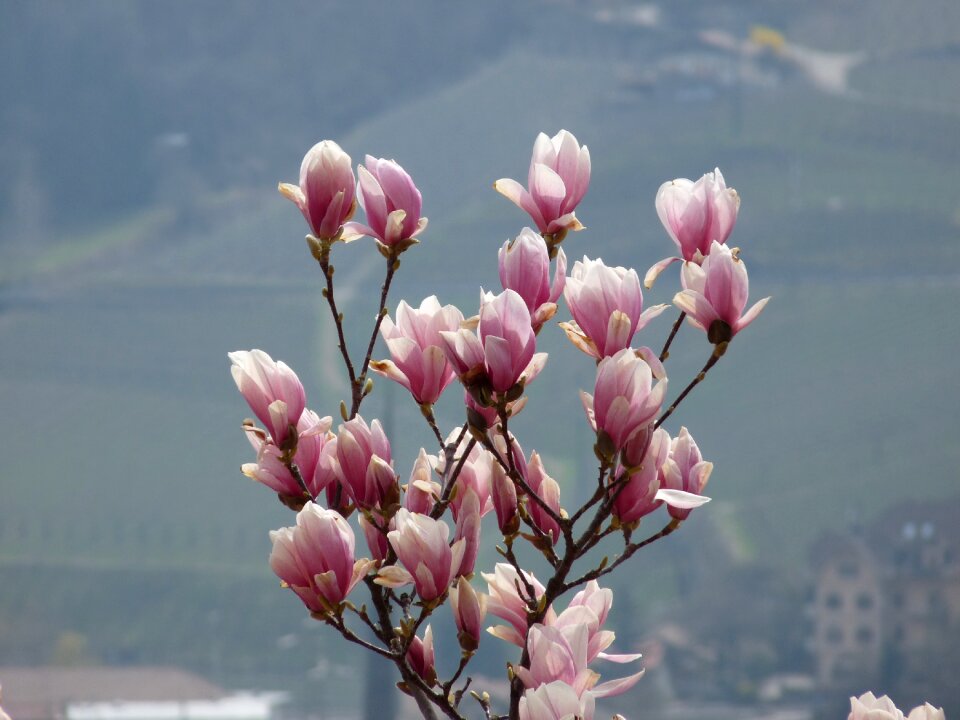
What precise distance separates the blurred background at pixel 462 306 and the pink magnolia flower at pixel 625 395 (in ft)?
74.4

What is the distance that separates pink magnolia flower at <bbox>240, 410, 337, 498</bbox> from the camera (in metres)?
0.59

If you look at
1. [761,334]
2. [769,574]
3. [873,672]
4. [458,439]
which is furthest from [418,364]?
[761,334]

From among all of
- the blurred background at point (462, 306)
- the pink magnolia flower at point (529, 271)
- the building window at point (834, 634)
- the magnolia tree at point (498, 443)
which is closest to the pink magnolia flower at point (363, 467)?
the magnolia tree at point (498, 443)

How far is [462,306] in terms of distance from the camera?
28.8 metres

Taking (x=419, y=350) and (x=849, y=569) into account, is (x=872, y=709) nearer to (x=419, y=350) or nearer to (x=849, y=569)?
(x=419, y=350)

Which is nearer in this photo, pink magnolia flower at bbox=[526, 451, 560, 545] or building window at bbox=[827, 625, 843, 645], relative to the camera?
pink magnolia flower at bbox=[526, 451, 560, 545]

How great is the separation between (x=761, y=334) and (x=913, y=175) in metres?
6.83

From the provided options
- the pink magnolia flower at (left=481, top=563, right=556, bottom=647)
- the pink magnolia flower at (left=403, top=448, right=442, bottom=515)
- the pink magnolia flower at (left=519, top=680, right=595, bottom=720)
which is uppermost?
the pink magnolia flower at (left=403, top=448, right=442, bottom=515)

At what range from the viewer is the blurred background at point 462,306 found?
2734 cm

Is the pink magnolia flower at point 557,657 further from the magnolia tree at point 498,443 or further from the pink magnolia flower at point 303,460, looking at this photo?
the pink magnolia flower at point 303,460

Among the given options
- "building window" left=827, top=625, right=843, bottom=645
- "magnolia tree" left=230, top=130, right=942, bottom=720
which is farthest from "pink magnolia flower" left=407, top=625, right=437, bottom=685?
"building window" left=827, top=625, right=843, bottom=645

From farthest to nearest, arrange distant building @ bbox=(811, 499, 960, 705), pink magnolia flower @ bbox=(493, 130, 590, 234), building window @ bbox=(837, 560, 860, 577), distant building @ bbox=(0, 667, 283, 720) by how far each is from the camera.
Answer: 1. building window @ bbox=(837, 560, 860, 577)
2. distant building @ bbox=(0, 667, 283, 720)
3. distant building @ bbox=(811, 499, 960, 705)
4. pink magnolia flower @ bbox=(493, 130, 590, 234)

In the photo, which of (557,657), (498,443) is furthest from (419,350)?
(557,657)

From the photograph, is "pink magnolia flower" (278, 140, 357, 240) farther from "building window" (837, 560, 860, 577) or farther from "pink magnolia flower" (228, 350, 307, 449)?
"building window" (837, 560, 860, 577)
